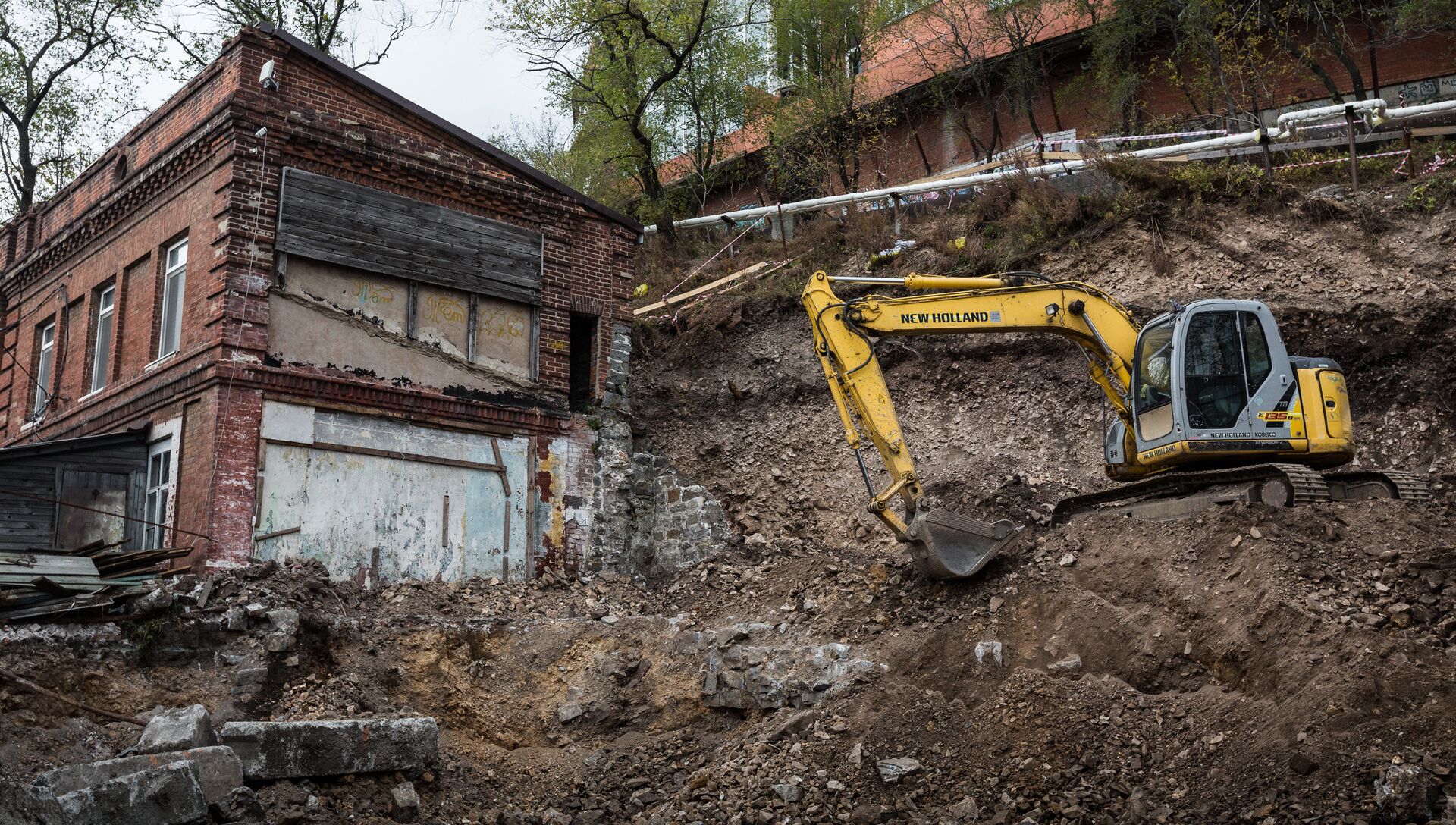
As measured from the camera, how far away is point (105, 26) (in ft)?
86.0

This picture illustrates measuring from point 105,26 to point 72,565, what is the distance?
1915 cm

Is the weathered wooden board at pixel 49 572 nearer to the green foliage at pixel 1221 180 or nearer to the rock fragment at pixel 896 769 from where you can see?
the rock fragment at pixel 896 769

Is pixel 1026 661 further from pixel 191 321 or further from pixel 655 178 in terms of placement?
pixel 655 178

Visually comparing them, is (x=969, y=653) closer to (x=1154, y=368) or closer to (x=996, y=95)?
(x=1154, y=368)

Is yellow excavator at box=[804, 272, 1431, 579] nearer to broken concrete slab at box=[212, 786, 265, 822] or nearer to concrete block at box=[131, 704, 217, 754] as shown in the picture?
broken concrete slab at box=[212, 786, 265, 822]

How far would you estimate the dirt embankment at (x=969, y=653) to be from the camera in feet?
30.1

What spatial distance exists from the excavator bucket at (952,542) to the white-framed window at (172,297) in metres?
9.84

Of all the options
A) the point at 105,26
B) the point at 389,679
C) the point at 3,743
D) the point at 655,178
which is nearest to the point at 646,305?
the point at 655,178

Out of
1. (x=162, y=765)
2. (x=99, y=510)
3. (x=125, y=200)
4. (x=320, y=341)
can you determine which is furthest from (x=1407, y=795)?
(x=125, y=200)

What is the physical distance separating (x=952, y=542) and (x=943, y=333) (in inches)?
88.5

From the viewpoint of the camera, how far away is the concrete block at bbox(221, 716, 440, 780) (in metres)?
9.41

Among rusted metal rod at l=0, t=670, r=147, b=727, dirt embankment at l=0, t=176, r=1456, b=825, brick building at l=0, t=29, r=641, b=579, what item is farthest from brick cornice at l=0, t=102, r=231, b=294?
rusted metal rod at l=0, t=670, r=147, b=727

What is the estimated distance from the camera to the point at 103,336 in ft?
55.2

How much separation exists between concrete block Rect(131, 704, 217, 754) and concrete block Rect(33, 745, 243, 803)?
0.25 meters
